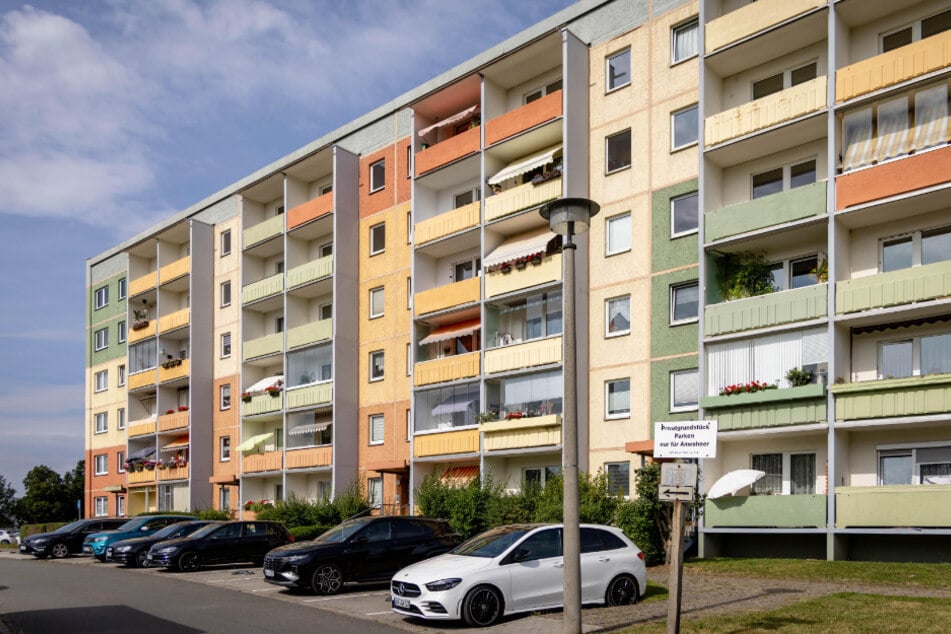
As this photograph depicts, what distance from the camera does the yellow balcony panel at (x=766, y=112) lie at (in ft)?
80.4

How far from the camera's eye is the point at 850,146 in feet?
79.2

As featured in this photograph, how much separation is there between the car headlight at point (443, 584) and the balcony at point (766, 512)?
11.0 meters

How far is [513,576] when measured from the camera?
1600cm

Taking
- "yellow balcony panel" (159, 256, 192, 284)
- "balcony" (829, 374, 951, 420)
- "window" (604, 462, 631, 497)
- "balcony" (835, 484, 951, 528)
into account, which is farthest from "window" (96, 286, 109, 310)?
"balcony" (835, 484, 951, 528)

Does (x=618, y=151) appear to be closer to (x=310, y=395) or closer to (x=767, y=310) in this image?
(x=767, y=310)

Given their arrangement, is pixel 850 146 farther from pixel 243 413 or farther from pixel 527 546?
pixel 243 413

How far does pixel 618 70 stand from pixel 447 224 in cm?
802

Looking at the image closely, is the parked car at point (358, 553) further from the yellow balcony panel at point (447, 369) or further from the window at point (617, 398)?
the yellow balcony panel at point (447, 369)

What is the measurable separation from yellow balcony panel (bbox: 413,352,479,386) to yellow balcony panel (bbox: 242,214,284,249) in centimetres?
1232

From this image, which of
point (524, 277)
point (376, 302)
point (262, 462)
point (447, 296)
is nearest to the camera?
point (524, 277)

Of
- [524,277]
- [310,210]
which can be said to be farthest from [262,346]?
[524,277]

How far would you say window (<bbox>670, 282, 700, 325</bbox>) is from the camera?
27562 mm

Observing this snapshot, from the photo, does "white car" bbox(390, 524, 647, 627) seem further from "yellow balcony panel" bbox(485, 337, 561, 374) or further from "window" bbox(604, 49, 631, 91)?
"window" bbox(604, 49, 631, 91)

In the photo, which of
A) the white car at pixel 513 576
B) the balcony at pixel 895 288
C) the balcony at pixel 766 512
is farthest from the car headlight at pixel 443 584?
the balcony at pixel 895 288
